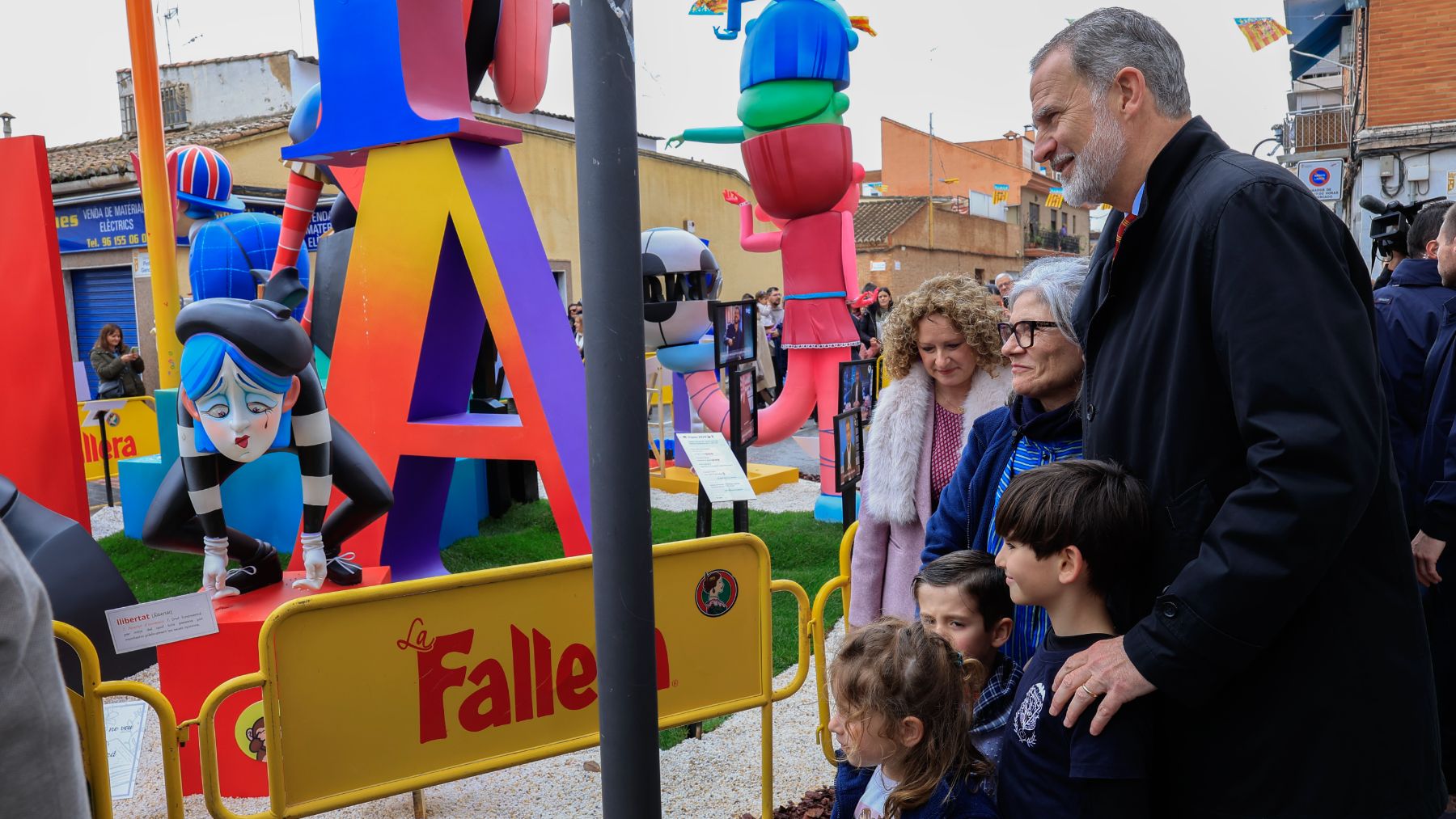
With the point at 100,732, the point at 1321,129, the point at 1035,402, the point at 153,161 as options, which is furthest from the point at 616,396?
the point at 1321,129

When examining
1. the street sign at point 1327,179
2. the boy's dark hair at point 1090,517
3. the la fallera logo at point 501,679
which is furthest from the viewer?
the street sign at point 1327,179

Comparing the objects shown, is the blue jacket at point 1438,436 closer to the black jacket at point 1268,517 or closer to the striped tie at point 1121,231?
the black jacket at point 1268,517

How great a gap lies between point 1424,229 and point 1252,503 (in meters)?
3.83

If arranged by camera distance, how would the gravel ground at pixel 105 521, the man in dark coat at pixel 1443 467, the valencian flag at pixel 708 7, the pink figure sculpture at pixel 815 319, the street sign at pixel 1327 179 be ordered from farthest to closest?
the street sign at pixel 1327 179
the valencian flag at pixel 708 7
the gravel ground at pixel 105 521
the pink figure sculpture at pixel 815 319
the man in dark coat at pixel 1443 467

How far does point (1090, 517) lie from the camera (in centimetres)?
168

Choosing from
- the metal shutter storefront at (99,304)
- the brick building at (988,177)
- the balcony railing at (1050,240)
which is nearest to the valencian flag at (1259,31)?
the metal shutter storefront at (99,304)

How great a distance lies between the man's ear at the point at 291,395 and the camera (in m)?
4.32

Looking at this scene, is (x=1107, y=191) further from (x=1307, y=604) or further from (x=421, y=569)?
(x=421, y=569)

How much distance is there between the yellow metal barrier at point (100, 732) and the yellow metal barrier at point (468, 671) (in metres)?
Answer: 0.08

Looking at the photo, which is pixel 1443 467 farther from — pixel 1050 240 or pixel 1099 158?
pixel 1050 240

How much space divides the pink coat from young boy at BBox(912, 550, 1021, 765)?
41.7 inches

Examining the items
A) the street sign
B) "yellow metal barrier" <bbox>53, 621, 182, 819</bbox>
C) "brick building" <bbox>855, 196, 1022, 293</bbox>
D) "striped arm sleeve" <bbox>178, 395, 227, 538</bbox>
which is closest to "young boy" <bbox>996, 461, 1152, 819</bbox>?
"yellow metal barrier" <bbox>53, 621, 182, 819</bbox>

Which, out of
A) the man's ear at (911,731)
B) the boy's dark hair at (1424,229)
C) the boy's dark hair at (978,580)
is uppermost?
the boy's dark hair at (1424,229)

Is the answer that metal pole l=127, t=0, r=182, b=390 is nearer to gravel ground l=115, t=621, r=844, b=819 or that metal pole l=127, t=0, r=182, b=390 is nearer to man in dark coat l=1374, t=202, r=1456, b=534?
gravel ground l=115, t=621, r=844, b=819
